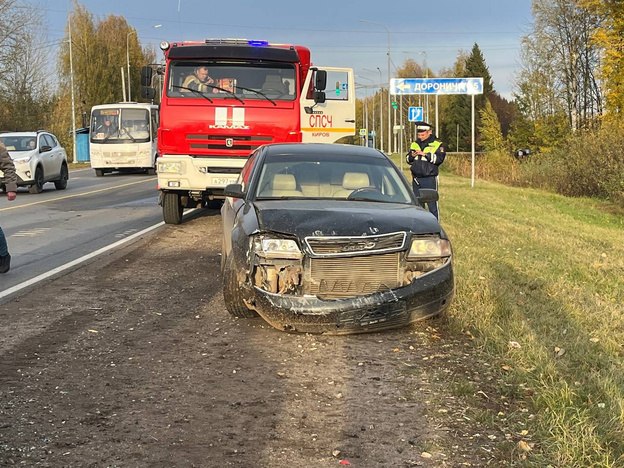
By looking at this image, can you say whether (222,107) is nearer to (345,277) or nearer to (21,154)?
(345,277)

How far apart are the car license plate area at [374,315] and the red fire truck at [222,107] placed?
707 centimetres

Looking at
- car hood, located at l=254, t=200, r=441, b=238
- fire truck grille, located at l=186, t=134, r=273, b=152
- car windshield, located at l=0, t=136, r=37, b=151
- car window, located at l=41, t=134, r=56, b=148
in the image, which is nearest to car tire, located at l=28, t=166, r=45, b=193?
car windshield, located at l=0, t=136, r=37, b=151

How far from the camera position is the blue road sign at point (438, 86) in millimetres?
25141

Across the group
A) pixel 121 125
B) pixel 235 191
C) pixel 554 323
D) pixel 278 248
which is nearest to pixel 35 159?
pixel 121 125

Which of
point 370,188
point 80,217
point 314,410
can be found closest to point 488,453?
point 314,410

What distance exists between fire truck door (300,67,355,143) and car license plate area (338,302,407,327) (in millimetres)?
7667

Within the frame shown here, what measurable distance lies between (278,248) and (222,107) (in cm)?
717

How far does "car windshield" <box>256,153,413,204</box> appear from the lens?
669cm

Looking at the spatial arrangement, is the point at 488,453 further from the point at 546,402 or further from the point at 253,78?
the point at 253,78

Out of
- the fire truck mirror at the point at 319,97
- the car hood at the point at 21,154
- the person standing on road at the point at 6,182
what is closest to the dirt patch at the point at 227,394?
the person standing on road at the point at 6,182

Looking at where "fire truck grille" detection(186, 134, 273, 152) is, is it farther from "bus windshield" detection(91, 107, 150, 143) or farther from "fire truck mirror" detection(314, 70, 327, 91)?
"bus windshield" detection(91, 107, 150, 143)

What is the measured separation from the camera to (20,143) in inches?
856

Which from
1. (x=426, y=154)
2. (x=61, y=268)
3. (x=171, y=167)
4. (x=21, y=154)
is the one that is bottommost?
(x=61, y=268)

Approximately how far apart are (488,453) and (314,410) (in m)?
1.04
